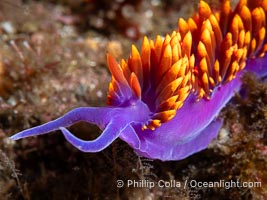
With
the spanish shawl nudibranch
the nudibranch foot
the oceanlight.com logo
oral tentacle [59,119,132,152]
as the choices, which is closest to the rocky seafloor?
the oceanlight.com logo

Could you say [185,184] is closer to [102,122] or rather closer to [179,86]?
[179,86]

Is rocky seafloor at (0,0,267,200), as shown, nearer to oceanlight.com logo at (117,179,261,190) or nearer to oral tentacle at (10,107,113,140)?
oceanlight.com logo at (117,179,261,190)

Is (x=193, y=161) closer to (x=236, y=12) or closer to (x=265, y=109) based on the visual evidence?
(x=265, y=109)

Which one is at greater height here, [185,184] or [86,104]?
[86,104]

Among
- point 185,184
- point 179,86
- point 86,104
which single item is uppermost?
point 179,86

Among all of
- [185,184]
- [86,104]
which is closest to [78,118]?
[185,184]

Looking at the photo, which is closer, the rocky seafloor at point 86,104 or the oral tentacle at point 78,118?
the oral tentacle at point 78,118

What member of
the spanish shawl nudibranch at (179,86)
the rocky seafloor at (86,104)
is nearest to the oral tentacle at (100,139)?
the spanish shawl nudibranch at (179,86)

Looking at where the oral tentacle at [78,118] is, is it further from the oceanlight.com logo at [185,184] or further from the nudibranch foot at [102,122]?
the oceanlight.com logo at [185,184]
